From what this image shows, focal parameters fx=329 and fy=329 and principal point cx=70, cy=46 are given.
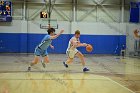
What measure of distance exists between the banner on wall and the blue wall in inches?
104

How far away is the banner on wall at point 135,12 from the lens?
91.2ft

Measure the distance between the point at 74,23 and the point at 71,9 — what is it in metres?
1.32

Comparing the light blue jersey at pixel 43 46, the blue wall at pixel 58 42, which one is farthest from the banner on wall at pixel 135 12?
the light blue jersey at pixel 43 46

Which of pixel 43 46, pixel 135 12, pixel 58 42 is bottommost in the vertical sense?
pixel 58 42

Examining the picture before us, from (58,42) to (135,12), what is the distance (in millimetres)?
7322

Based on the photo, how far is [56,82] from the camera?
12312mm

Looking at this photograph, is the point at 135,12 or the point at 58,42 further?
the point at 58,42

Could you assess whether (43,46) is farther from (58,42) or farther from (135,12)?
(135,12)

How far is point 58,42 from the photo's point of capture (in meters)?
29.8

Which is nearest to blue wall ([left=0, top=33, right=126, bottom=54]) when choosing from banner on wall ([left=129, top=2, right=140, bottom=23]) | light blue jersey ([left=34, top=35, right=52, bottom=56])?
banner on wall ([left=129, top=2, right=140, bottom=23])

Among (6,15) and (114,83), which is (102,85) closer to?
(114,83)

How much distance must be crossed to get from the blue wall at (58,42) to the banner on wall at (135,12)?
104 inches

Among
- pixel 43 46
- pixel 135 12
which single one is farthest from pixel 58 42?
pixel 43 46

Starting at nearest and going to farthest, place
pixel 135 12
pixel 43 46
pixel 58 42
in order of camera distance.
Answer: pixel 43 46, pixel 135 12, pixel 58 42
